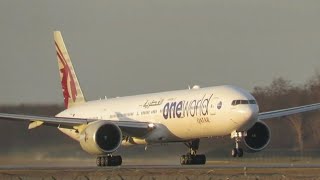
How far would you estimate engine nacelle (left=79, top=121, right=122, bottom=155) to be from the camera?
169 feet

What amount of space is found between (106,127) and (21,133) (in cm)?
1417

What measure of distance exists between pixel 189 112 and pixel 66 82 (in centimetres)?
1737

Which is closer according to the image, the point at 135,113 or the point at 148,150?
the point at 135,113

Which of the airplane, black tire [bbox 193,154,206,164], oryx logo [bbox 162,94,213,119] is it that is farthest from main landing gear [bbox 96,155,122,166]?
black tire [bbox 193,154,206,164]

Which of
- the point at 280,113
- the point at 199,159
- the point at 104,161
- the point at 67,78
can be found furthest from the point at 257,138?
the point at 67,78

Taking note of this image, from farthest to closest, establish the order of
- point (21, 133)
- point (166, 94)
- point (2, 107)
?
point (2, 107), point (21, 133), point (166, 94)

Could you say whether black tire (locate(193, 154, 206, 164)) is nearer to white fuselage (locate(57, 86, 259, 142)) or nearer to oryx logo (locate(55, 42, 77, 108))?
white fuselage (locate(57, 86, 259, 142))

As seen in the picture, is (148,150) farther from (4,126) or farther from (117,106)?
(4,126)

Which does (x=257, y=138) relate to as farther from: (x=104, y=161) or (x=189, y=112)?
(x=104, y=161)

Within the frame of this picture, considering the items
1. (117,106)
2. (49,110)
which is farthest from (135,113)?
(49,110)

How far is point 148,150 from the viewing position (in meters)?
60.7

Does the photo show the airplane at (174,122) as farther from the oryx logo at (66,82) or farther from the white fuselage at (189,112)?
the oryx logo at (66,82)

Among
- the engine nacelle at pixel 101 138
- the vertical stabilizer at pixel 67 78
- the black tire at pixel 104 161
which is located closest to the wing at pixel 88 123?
the engine nacelle at pixel 101 138

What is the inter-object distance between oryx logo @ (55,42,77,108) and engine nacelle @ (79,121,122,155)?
1357cm
